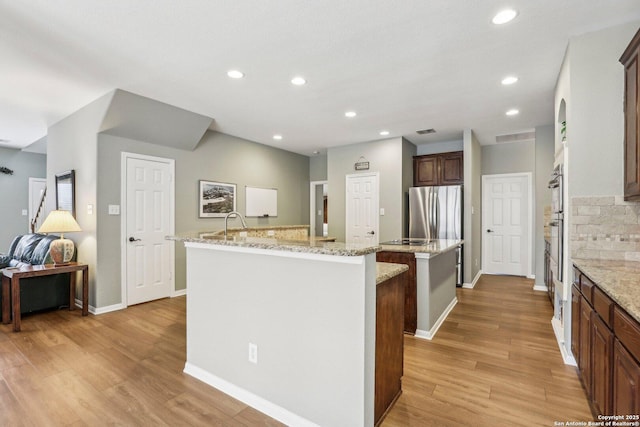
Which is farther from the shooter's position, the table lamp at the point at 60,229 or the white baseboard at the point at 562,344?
the table lamp at the point at 60,229

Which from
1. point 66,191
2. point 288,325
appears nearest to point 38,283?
point 66,191

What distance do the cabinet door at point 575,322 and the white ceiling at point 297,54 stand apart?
1960 millimetres

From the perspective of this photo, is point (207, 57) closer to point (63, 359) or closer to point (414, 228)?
point (63, 359)

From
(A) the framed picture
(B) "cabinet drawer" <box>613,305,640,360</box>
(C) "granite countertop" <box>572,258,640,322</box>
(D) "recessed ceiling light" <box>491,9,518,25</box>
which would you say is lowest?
(B) "cabinet drawer" <box>613,305,640,360</box>

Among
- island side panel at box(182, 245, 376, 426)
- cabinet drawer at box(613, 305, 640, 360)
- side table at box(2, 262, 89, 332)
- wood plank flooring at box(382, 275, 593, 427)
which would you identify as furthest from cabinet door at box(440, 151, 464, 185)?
side table at box(2, 262, 89, 332)

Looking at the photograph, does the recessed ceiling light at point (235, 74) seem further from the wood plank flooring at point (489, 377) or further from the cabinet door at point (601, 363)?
the cabinet door at point (601, 363)

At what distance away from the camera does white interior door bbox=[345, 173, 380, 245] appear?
19.2 ft

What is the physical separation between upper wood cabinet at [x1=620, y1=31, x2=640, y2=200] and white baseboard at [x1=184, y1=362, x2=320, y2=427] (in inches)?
100

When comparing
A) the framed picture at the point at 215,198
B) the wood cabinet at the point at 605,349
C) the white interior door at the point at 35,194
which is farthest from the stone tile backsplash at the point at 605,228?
the white interior door at the point at 35,194

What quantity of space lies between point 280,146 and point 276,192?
0.96 metres

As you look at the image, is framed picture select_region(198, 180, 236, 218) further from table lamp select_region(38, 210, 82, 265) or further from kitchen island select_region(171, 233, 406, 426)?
kitchen island select_region(171, 233, 406, 426)

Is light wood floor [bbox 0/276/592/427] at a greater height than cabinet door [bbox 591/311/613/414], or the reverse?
cabinet door [bbox 591/311/613/414]

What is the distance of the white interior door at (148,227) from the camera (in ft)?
Answer: 13.9

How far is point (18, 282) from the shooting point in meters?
3.44
